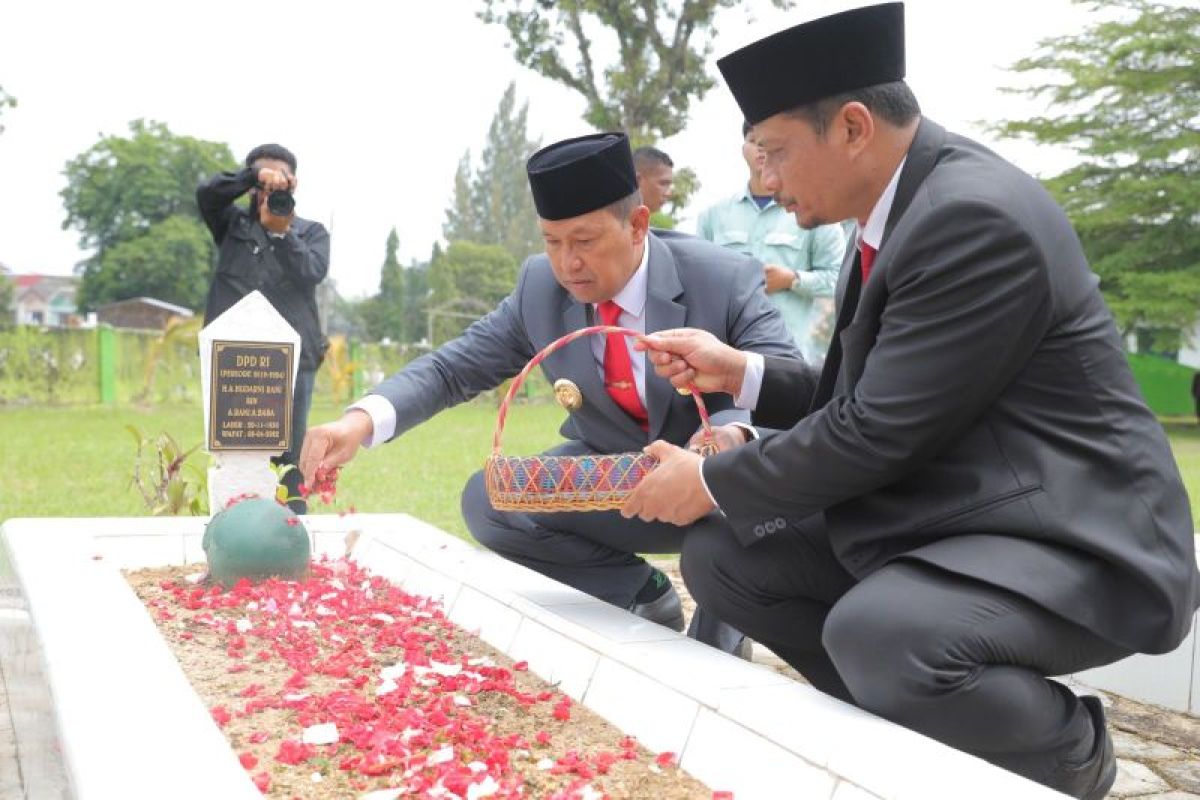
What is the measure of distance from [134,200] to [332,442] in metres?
54.5

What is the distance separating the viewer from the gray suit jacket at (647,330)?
3.17 m

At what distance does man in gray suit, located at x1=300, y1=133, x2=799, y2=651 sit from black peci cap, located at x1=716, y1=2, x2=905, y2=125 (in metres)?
0.84

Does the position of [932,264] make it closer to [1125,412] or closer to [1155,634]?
[1125,412]

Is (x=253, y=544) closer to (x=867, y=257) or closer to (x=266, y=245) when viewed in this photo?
(x=867, y=257)

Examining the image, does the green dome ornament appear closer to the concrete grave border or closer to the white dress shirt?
the concrete grave border

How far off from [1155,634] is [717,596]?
92 cm

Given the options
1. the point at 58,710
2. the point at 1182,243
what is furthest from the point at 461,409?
the point at 58,710

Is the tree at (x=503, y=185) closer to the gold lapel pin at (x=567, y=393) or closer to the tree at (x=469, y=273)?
the tree at (x=469, y=273)

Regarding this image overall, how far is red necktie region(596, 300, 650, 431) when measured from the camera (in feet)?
10.5

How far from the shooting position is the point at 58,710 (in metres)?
1.88

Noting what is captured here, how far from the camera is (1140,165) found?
2112 centimetres

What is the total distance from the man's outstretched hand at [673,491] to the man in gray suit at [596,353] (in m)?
0.45

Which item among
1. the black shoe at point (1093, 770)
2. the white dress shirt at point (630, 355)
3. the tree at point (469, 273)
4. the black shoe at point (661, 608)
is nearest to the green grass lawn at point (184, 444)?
the black shoe at point (661, 608)

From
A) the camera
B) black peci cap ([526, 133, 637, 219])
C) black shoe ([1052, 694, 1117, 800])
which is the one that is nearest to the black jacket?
the camera
